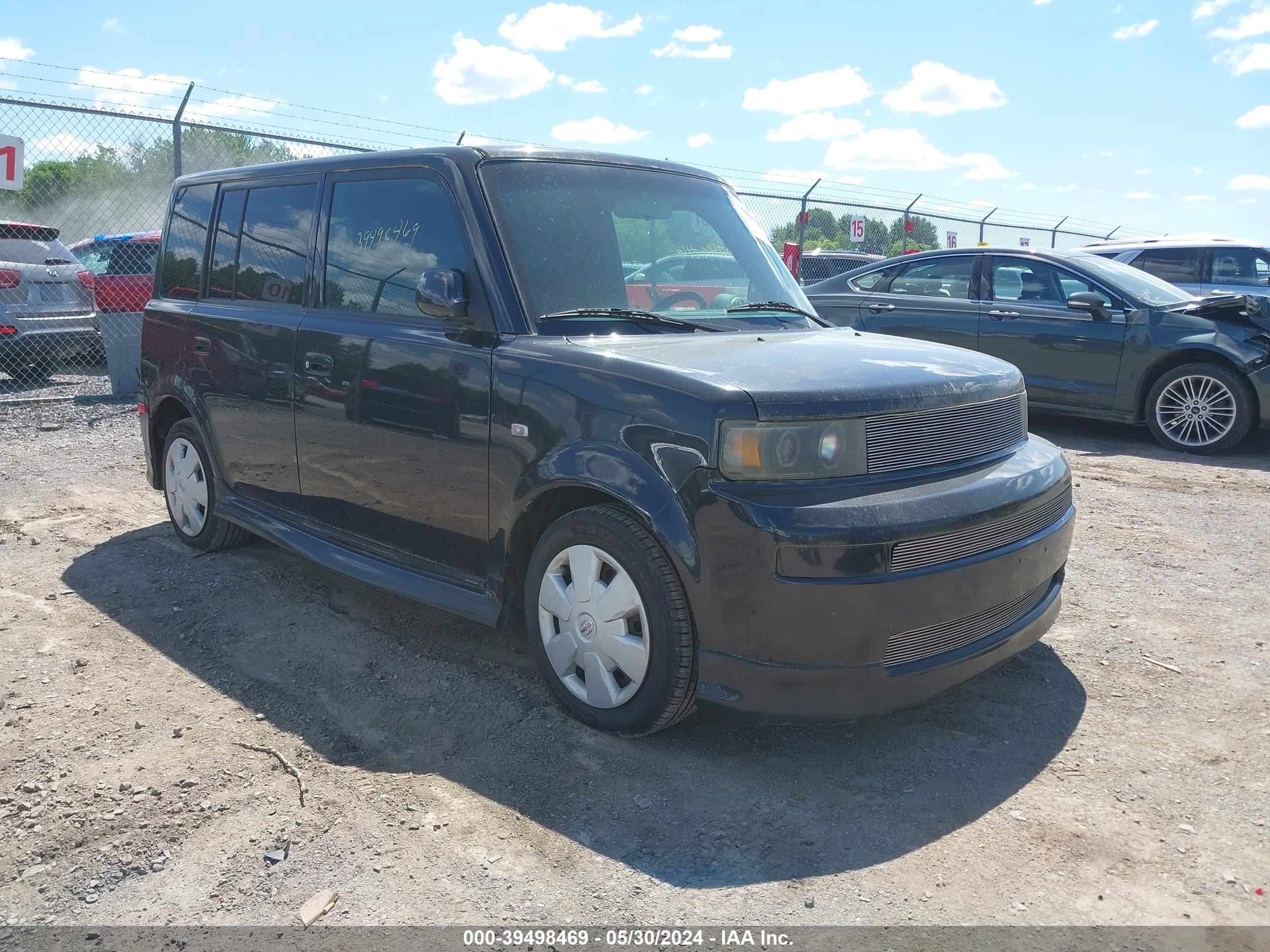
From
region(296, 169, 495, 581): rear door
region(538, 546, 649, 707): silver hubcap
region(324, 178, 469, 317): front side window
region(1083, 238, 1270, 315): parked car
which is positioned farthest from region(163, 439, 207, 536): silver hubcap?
region(1083, 238, 1270, 315): parked car

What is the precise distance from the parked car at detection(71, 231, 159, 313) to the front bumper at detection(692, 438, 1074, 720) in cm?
839

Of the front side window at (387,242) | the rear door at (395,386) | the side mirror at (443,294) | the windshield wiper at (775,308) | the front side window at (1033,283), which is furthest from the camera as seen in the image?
the front side window at (1033,283)

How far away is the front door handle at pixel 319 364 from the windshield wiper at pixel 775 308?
160cm

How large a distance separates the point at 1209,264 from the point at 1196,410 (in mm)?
3584

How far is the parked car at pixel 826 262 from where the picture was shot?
16.0 metres

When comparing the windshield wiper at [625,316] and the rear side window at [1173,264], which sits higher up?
the rear side window at [1173,264]

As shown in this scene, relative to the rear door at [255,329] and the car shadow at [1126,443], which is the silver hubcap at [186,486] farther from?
the car shadow at [1126,443]

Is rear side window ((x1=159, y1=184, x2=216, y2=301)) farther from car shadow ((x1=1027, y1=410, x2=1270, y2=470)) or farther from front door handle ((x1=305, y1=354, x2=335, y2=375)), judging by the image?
car shadow ((x1=1027, y1=410, x2=1270, y2=470))

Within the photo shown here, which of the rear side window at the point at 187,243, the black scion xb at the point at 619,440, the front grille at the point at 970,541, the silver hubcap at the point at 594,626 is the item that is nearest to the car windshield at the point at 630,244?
the black scion xb at the point at 619,440

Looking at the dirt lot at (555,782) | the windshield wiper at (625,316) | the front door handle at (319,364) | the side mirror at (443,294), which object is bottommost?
the dirt lot at (555,782)

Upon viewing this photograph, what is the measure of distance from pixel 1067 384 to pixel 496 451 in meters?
6.47

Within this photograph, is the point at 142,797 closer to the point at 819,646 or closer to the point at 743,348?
the point at 819,646

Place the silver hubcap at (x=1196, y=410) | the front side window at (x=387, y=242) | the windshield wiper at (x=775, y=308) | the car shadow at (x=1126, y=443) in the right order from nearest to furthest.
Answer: the front side window at (x=387, y=242) < the windshield wiper at (x=775, y=308) < the car shadow at (x=1126, y=443) < the silver hubcap at (x=1196, y=410)

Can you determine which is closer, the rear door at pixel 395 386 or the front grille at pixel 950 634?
the front grille at pixel 950 634
